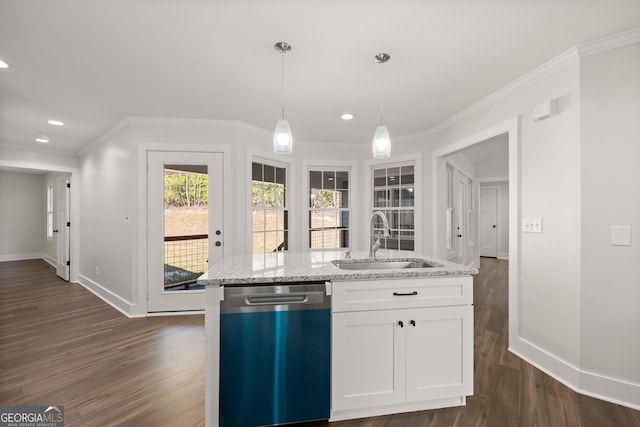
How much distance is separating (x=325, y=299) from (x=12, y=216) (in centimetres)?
970

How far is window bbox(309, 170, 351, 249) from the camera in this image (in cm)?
474

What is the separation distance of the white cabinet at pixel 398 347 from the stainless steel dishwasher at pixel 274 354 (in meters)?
0.10

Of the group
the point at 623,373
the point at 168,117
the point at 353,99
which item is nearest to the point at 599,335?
the point at 623,373

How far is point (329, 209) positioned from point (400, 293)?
10.3 feet

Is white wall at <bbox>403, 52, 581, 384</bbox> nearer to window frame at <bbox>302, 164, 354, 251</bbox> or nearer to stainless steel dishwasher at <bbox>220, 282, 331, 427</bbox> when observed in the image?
stainless steel dishwasher at <bbox>220, 282, 331, 427</bbox>

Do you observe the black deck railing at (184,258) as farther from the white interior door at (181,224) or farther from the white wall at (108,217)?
the white wall at (108,217)

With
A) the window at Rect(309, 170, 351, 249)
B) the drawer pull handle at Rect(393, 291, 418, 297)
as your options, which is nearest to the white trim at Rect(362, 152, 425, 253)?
the window at Rect(309, 170, 351, 249)

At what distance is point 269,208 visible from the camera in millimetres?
4195

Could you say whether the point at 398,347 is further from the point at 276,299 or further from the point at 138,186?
the point at 138,186

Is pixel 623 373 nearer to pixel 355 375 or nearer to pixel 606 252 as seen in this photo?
pixel 606 252

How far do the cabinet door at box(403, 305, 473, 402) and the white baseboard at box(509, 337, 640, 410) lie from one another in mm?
920

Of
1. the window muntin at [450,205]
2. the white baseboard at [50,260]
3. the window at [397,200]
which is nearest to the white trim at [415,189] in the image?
the window at [397,200]

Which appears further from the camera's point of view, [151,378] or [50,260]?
[50,260]

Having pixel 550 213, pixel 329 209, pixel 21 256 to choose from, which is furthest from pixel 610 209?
pixel 21 256
